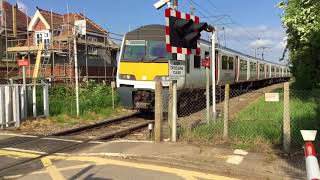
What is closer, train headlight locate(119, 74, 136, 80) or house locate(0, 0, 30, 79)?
train headlight locate(119, 74, 136, 80)

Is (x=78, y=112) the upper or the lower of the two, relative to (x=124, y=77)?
lower

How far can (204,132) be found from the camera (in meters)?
12.0

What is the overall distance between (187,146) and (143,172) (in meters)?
2.30

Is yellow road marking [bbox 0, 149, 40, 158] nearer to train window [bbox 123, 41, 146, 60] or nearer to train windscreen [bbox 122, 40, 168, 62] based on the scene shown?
train windscreen [bbox 122, 40, 168, 62]

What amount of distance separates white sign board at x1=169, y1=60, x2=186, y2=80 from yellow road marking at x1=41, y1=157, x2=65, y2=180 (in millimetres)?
3257

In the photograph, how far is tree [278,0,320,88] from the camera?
756 inches

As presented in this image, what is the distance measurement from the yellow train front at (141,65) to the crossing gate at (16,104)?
3.16 metres

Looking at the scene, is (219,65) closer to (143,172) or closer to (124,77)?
(124,77)

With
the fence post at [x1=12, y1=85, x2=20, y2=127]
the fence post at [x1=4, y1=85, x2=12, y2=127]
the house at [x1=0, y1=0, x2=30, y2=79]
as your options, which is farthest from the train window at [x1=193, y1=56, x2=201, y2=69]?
the house at [x1=0, y1=0, x2=30, y2=79]

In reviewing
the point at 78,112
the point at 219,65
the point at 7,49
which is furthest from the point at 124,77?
the point at 7,49

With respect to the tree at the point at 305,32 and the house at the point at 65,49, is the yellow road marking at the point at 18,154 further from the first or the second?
the house at the point at 65,49

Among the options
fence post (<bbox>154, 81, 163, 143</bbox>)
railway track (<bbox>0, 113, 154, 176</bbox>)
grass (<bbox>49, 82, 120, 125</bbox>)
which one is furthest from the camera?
grass (<bbox>49, 82, 120, 125</bbox>)

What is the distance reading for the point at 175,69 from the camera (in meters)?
11.5

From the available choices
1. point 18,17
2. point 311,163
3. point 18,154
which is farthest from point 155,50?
point 18,17
